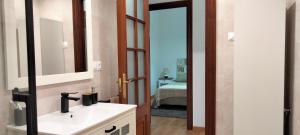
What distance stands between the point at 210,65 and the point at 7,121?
199 centimetres

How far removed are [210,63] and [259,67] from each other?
21.9 inches

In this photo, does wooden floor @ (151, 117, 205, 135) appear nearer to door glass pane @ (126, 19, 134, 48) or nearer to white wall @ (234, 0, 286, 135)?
white wall @ (234, 0, 286, 135)

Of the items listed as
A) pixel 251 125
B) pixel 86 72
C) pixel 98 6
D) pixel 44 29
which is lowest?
pixel 251 125

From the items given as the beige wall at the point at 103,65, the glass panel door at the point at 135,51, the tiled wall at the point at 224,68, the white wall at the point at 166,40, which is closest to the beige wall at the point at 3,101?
the beige wall at the point at 103,65

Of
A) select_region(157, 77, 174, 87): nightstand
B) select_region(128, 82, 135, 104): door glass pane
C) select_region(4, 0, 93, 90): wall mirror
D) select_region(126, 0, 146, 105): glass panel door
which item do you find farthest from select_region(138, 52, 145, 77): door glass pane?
select_region(157, 77, 174, 87): nightstand

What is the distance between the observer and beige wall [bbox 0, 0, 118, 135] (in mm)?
1778

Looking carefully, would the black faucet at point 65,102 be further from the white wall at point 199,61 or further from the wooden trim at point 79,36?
the white wall at point 199,61

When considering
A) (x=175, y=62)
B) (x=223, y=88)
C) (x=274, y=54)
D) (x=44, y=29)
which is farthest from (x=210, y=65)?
(x=175, y=62)

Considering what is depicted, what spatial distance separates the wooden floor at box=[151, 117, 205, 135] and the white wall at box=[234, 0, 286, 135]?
1.60 m

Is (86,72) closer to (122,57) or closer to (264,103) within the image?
(122,57)

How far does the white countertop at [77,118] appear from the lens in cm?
136

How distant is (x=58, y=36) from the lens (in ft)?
6.39

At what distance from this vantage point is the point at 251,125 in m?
2.17

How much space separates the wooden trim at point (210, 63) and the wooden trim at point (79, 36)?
4.43 ft
